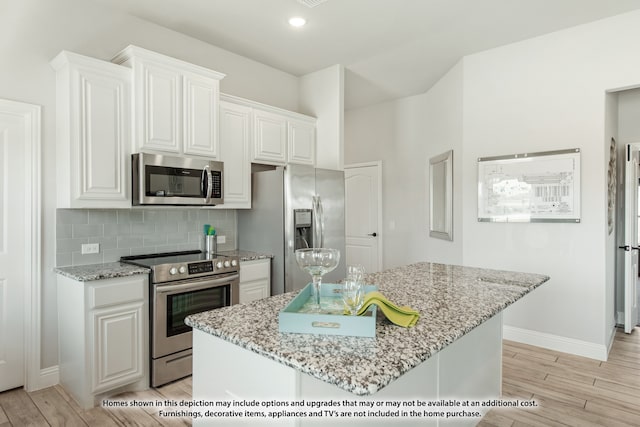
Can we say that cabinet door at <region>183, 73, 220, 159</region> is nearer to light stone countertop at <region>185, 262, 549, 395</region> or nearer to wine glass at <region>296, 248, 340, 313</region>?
light stone countertop at <region>185, 262, 549, 395</region>

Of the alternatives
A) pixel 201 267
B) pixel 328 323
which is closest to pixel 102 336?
pixel 201 267

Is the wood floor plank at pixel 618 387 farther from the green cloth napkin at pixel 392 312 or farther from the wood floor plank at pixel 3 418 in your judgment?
the wood floor plank at pixel 3 418

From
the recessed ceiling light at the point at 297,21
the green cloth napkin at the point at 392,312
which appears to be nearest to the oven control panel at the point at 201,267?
the green cloth napkin at the point at 392,312

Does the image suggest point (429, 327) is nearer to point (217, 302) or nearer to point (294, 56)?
point (217, 302)

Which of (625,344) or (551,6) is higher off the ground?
(551,6)

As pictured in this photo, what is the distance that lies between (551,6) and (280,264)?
3026 mm

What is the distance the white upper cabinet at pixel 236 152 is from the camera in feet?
11.4

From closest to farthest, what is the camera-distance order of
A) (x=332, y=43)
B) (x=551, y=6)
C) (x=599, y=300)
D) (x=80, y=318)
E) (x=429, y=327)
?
(x=429, y=327) → (x=80, y=318) → (x=551, y=6) → (x=599, y=300) → (x=332, y=43)

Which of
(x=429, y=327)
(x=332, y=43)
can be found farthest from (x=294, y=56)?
(x=429, y=327)

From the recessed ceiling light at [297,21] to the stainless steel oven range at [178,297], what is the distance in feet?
6.78

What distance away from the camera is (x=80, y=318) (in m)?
2.48

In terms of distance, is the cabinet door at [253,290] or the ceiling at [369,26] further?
the cabinet door at [253,290]

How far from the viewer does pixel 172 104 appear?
3.00 meters

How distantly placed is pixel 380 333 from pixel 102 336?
2104 mm
